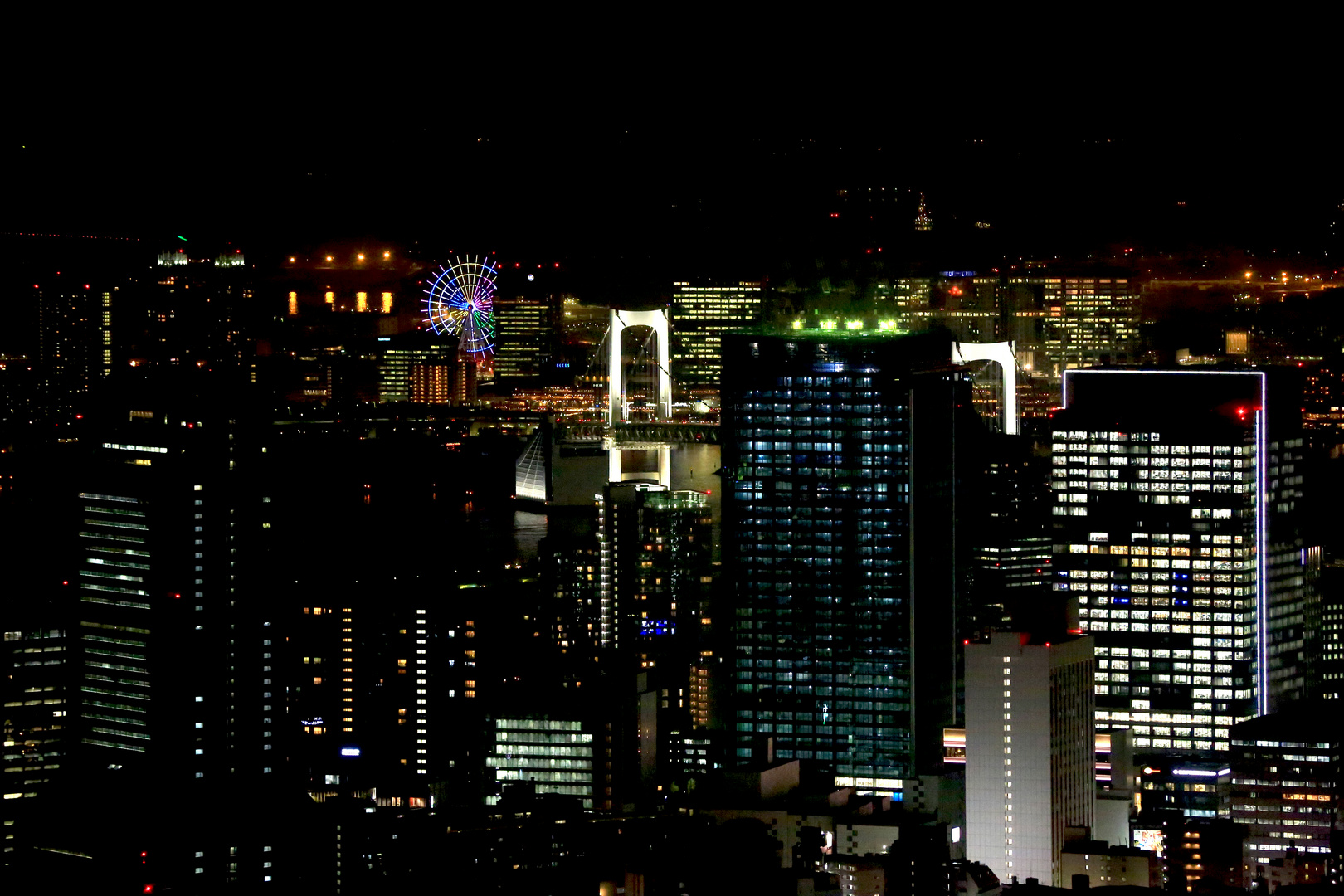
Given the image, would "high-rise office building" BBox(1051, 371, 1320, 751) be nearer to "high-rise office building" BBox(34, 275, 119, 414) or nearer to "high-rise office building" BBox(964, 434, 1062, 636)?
"high-rise office building" BBox(964, 434, 1062, 636)

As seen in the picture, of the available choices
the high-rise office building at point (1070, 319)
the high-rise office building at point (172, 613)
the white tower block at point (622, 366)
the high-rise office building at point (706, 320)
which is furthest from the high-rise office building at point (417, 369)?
the high-rise office building at point (172, 613)

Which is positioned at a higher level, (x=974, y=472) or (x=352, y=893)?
(x=974, y=472)

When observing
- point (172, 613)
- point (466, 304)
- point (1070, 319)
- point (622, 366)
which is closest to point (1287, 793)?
point (172, 613)

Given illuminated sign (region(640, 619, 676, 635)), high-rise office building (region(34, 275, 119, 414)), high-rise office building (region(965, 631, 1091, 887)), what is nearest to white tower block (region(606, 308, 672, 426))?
illuminated sign (region(640, 619, 676, 635))

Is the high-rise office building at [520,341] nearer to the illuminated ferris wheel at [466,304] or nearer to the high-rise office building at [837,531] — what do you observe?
the illuminated ferris wheel at [466,304]

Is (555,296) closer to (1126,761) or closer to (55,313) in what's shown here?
(55,313)

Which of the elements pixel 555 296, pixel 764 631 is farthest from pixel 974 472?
pixel 555 296

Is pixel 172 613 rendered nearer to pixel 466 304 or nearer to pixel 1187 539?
pixel 1187 539
